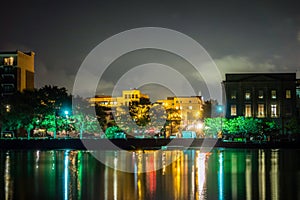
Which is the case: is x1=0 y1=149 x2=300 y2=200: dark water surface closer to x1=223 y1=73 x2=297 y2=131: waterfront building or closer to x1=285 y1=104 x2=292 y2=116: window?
x1=223 y1=73 x2=297 y2=131: waterfront building

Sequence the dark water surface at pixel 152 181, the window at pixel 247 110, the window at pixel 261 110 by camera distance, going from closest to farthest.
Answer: the dark water surface at pixel 152 181
the window at pixel 261 110
the window at pixel 247 110

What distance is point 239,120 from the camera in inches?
3474

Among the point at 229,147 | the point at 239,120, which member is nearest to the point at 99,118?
the point at 239,120

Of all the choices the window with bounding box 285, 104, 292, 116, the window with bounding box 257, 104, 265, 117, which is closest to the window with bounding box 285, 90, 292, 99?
the window with bounding box 285, 104, 292, 116

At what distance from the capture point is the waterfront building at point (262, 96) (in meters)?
99.9

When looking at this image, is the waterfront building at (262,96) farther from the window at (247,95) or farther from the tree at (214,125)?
the tree at (214,125)

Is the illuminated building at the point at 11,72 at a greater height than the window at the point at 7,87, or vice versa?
the illuminated building at the point at 11,72

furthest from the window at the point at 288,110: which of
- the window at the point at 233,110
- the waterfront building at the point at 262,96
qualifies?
the window at the point at 233,110

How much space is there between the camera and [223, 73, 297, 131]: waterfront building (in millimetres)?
99938

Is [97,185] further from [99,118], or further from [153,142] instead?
[99,118]

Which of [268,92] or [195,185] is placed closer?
[195,185]

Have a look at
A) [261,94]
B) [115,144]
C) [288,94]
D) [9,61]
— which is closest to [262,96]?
[261,94]

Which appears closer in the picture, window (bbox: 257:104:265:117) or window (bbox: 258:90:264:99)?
window (bbox: 258:90:264:99)

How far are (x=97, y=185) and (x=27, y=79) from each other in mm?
80799
